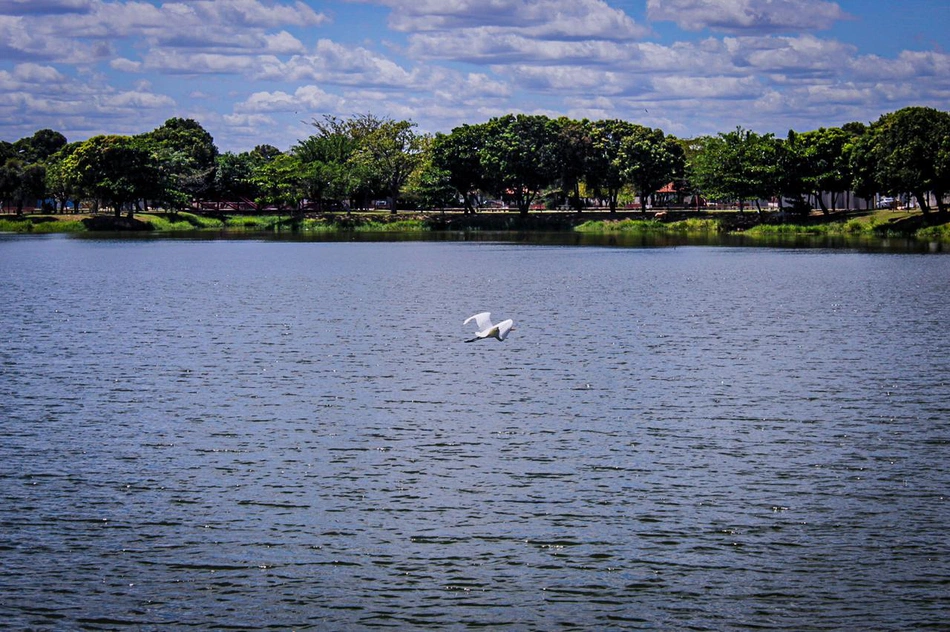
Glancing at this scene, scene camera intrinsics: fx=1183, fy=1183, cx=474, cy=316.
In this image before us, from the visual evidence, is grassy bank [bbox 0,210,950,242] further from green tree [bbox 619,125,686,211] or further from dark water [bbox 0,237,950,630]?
dark water [bbox 0,237,950,630]

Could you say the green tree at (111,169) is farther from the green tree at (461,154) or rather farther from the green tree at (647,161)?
the green tree at (647,161)

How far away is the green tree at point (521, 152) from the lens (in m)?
158

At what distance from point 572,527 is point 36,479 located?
37.5 feet

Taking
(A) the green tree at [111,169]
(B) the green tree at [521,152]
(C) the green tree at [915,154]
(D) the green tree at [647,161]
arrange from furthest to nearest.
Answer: (B) the green tree at [521,152] < (D) the green tree at [647,161] < (A) the green tree at [111,169] < (C) the green tree at [915,154]

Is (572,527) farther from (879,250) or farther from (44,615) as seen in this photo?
(879,250)

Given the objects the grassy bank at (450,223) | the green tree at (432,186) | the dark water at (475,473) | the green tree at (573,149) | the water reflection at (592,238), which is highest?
the green tree at (573,149)

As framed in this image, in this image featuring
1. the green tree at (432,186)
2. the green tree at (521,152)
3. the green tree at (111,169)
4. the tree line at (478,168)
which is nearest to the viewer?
the tree line at (478,168)

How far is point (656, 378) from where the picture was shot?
123 ft

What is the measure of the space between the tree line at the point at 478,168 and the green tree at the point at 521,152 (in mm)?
190

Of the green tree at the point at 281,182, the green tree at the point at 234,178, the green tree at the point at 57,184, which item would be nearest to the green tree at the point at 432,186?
the green tree at the point at 281,182

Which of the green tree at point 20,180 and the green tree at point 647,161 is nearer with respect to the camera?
the green tree at point 647,161

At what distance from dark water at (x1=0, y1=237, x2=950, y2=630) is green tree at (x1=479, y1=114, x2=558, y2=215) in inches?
4133

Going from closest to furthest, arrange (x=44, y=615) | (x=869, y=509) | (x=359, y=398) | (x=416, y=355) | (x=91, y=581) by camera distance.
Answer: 1. (x=44, y=615)
2. (x=91, y=581)
3. (x=869, y=509)
4. (x=359, y=398)
5. (x=416, y=355)

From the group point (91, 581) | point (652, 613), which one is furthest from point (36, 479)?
point (652, 613)
